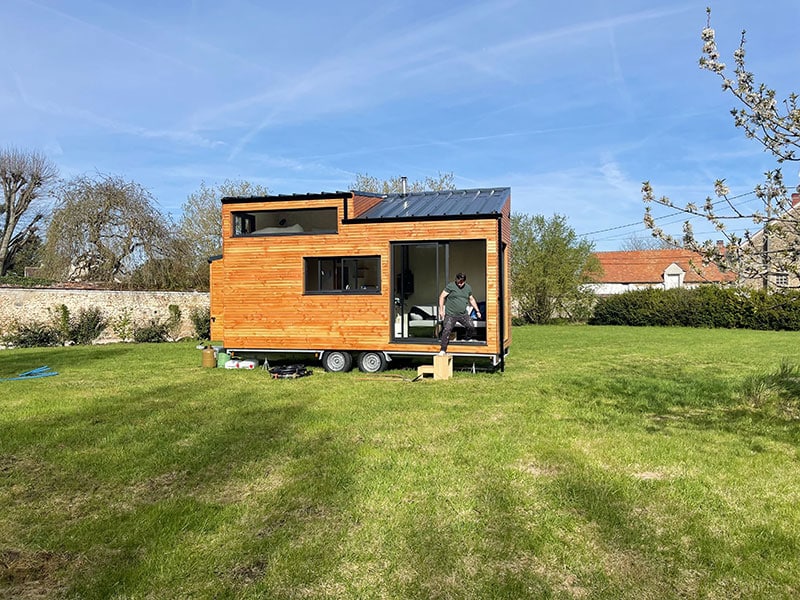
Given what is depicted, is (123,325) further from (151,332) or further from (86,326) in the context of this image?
(86,326)

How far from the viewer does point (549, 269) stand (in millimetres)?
27312

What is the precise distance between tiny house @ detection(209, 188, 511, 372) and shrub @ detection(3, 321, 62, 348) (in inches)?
327

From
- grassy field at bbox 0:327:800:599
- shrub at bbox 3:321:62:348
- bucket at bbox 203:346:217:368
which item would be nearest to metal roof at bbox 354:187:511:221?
grassy field at bbox 0:327:800:599

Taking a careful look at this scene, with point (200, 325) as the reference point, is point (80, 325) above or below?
above

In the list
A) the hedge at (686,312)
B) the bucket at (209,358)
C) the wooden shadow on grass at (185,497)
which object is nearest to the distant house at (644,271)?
the hedge at (686,312)

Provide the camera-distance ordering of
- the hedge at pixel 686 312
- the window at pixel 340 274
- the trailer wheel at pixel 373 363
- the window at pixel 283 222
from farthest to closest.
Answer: the hedge at pixel 686 312, the window at pixel 283 222, the window at pixel 340 274, the trailer wheel at pixel 373 363

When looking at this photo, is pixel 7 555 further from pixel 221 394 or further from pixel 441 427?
pixel 221 394

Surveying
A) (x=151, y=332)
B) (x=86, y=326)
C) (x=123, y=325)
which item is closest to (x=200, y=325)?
(x=151, y=332)

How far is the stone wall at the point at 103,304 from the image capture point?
15.9m

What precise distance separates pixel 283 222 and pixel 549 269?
60.5ft

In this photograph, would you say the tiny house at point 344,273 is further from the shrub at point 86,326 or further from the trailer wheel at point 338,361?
the shrub at point 86,326

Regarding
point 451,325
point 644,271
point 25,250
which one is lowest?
point 451,325

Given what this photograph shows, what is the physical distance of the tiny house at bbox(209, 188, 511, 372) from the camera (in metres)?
9.76

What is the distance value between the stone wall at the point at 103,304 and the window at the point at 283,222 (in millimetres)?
8804
